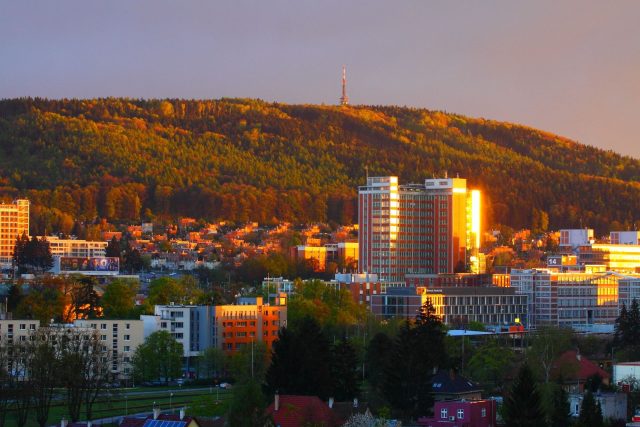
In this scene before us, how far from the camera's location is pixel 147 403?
82.7 metres

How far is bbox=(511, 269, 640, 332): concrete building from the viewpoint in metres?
145

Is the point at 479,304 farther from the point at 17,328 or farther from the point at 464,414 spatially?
the point at 464,414

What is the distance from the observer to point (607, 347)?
108688 mm

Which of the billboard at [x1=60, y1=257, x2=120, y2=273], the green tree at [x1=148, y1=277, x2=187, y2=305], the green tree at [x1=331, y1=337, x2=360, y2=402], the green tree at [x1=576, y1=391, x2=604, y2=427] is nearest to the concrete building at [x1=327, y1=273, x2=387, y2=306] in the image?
the green tree at [x1=148, y1=277, x2=187, y2=305]

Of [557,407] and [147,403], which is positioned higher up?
[557,407]

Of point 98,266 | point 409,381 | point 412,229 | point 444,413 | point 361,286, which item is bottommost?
point 444,413

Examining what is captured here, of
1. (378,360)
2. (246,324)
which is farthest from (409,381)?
(246,324)

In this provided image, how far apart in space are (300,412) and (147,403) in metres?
19.0

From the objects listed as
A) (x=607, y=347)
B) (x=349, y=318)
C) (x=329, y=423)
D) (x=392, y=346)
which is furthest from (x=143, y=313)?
(x=329, y=423)

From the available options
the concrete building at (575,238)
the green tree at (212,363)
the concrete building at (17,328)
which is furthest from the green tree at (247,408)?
the concrete building at (575,238)

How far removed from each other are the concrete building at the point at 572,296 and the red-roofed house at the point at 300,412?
251 ft

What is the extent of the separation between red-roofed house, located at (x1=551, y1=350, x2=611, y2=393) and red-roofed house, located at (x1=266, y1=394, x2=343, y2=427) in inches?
704

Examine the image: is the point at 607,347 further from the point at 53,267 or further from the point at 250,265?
the point at 53,267

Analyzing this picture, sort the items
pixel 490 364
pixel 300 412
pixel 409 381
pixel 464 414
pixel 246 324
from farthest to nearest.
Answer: pixel 246 324 → pixel 490 364 → pixel 409 381 → pixel 464 414 → pixel 300 412
